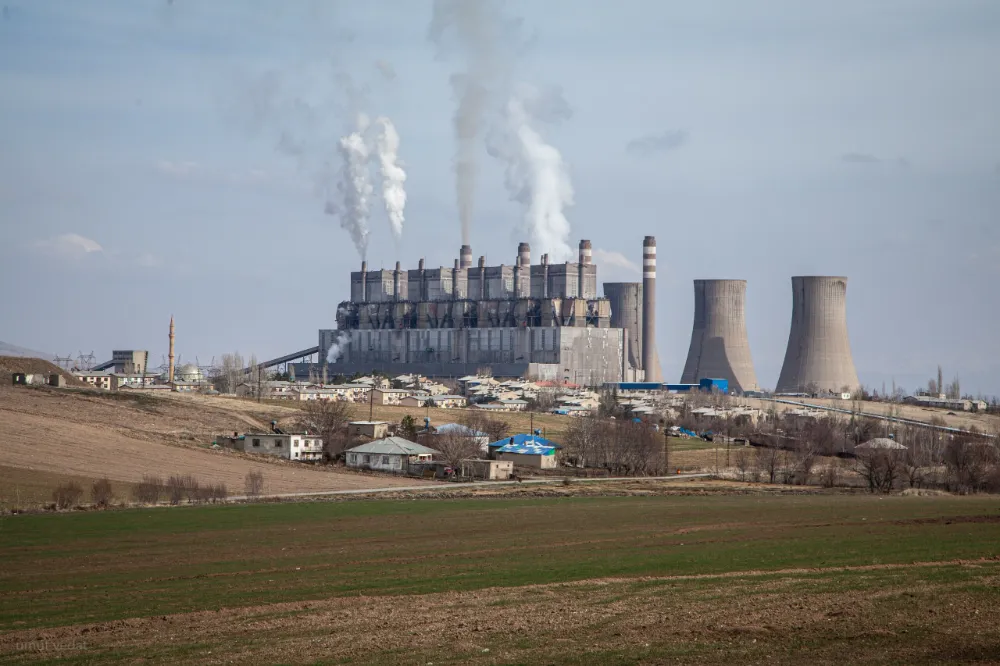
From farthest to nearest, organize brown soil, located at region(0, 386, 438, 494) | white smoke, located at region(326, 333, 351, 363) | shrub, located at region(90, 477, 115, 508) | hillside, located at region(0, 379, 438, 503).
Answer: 1. white smoke, located at region(326, 333, 351, 363)
2. brown soil, located at region(0, 386, 438, 494)
3. hillside, located at region(0, 379, 438, 503)
4. shrub, located at region(90, 477, 115, 508)

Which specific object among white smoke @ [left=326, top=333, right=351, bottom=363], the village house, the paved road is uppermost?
white smoke @ [left=326, top=333, right=351, bottom=363]

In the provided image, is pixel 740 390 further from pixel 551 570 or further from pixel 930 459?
pixel 551 570

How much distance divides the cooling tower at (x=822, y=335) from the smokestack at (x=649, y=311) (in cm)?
1726

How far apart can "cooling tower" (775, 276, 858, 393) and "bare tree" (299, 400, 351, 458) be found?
108 ft

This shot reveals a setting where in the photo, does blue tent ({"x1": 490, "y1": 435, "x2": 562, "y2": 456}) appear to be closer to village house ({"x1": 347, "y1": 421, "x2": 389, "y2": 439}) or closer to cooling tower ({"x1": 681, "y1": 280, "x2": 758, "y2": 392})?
village house ({"x1": 347, "y1": 421, "x2": 389, "y2": 439})

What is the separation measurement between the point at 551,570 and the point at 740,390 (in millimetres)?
71498

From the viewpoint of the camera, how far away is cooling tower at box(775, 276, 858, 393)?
76562 mm

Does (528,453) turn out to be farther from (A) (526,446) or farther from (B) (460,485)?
(B) (460,485)

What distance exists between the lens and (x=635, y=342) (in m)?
96.8

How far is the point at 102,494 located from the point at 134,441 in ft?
42.9

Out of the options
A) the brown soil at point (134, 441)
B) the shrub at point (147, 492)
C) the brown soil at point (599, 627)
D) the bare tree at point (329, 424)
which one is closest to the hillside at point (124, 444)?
the brown soil at point (134, 441)

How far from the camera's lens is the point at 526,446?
49.9 meters

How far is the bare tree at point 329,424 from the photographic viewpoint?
49219mm

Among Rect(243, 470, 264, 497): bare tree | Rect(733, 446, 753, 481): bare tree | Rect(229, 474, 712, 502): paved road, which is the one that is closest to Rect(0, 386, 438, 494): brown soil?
Rect(243, 470, 264, 497): bare tree
